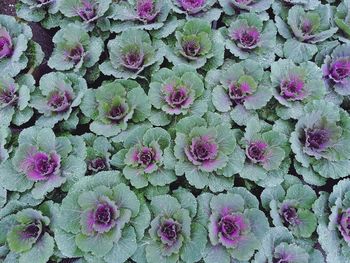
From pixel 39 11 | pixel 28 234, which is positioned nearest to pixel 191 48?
pixel 39 11

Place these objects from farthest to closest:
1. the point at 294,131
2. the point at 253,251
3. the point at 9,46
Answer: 1. the point at 9,46
2. the point at 294,131
3. the point at 253,251

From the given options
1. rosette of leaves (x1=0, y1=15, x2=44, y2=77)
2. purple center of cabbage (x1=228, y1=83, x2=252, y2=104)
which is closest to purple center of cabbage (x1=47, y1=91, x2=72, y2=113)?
rosette of leaves (x1=0, y1=15, x2=44, y2=77)

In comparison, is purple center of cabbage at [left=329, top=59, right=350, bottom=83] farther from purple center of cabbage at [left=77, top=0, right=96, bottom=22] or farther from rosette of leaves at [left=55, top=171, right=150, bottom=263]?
purple center of cabbage at [left=77, top=0, right=96, bottom=22]

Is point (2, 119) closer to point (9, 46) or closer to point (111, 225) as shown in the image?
point (9, 46)

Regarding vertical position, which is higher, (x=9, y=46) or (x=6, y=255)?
(x=9, y=46)

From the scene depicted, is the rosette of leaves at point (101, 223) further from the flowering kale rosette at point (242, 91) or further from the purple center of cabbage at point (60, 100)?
the flowering kale rosette at point (242, 91)

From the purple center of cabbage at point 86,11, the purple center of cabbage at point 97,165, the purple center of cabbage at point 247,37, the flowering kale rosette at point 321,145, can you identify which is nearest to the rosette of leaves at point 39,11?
the purple center of cabbage at point 86,11

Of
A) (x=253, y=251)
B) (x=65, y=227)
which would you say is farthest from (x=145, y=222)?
(x=253, y=251)
